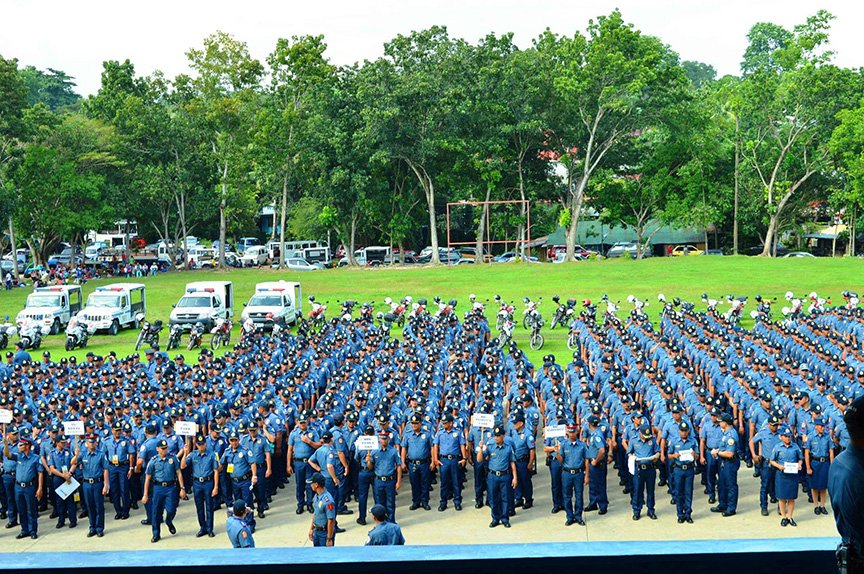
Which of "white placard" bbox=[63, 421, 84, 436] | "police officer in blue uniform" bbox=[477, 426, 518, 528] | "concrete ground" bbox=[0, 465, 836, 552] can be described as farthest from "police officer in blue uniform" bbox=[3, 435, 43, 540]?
"police officer in blue uniform" bbox=[477, 426, 518, 528]

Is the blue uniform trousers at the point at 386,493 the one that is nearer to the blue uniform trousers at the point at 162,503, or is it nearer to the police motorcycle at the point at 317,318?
the blue uniform trousers at the point at 162,503

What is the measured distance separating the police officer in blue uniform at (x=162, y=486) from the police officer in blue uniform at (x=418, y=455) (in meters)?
2.76

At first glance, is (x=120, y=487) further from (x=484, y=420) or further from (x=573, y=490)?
(x=573, y=490)

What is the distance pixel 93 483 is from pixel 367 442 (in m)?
3.27

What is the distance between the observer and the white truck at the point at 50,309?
29.1m

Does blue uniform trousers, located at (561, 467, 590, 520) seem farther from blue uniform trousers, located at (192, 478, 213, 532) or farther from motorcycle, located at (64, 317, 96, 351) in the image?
motorcycle, located at (64, 317, 96, 351)

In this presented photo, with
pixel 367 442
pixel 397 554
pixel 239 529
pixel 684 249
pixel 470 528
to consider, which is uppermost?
pixel 397 554

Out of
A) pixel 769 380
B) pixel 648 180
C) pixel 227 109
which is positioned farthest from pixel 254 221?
pixel 769 380

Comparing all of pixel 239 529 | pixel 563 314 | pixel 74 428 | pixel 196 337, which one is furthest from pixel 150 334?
pixel 239 529

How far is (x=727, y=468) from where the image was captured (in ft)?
36.5

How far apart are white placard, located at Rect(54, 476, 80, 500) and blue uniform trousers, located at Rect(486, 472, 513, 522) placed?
483 centimetres

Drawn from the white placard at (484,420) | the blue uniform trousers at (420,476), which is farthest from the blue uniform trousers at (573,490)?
the blue uniform trousers at (420,476)

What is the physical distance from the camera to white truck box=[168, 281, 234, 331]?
27.7 m

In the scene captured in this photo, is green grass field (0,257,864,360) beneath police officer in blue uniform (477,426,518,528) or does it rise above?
above
